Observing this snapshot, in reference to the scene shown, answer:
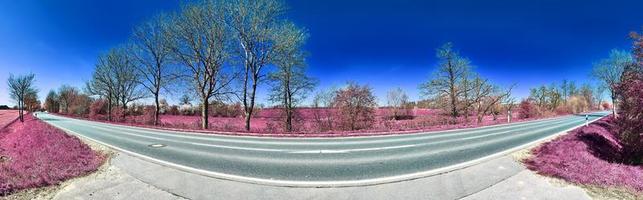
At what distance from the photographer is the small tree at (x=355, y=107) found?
24031 mm

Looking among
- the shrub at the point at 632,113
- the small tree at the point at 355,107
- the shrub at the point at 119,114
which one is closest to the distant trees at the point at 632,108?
the shrub at the point at 632,113

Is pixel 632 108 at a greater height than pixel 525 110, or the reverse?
pixel 632 108

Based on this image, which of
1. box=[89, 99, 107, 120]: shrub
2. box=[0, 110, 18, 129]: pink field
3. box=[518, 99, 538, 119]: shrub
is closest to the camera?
box=[0, 110, 18, 129]: pink field

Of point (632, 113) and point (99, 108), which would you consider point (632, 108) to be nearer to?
point (632, 113)

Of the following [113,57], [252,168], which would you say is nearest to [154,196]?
[252,168]

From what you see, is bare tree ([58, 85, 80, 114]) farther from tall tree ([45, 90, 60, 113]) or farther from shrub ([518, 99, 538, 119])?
shrub ([518, 99, 538, 119])

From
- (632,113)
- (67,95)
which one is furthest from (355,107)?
(67,95)

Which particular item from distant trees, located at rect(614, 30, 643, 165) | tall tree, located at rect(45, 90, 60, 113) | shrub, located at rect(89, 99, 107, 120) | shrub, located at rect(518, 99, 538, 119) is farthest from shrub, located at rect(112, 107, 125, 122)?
tall tree, located at rect(45, 90, 60, 113)

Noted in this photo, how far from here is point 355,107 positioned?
24.2 metres

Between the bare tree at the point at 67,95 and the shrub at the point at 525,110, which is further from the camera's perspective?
the bare tree at the point at 67,95

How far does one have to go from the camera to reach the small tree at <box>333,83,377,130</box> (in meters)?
24.0

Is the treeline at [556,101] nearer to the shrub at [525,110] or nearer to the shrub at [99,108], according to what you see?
the shrub at [525,110]

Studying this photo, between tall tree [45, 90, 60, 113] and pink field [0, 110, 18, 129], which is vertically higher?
tall tree [45, 90, 60, 113]

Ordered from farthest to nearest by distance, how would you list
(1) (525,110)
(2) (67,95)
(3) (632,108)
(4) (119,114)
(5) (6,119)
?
(2) (67,95) < (4) (119,114) < (5) (6,119) < (1) (525,110) < (3) (632,108)
